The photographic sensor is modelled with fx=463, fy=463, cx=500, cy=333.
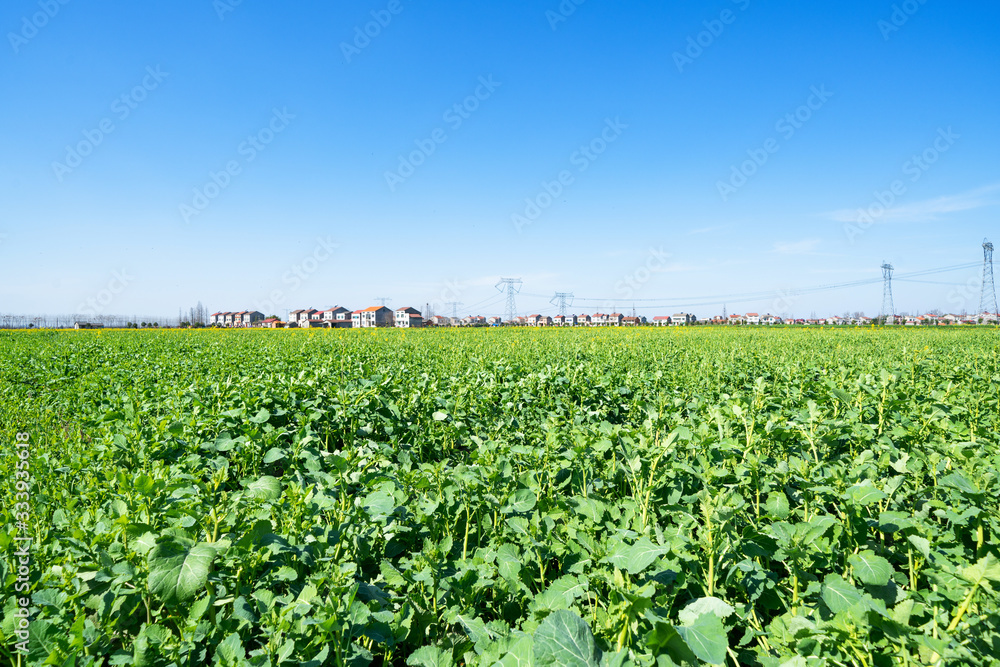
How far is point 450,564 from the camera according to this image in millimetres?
2314

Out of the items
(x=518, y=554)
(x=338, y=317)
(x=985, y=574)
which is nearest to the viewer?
(x=985, y=574)

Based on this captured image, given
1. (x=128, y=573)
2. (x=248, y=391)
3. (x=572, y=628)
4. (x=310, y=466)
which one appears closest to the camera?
(x=572, y=628)

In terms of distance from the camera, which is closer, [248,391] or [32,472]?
[32,472]

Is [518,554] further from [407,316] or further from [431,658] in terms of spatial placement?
[407,316]

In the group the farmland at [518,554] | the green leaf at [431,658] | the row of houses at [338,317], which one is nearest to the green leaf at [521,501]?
the farmland at [518,554]

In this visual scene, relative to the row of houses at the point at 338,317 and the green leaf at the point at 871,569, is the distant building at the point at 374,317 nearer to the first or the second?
the row of houses at the point at 338,317

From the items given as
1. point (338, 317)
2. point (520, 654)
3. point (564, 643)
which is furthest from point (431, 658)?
point (338, 317)

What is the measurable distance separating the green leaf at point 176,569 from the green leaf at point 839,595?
2.46 m

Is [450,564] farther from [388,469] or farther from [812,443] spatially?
[812,443]

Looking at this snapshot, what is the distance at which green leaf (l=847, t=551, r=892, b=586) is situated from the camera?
1.96 m

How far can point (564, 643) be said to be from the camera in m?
1.44

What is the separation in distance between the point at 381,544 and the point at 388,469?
0.59m

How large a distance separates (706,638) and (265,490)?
2146mm

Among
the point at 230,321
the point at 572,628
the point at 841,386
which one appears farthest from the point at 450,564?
the point at 230,321
